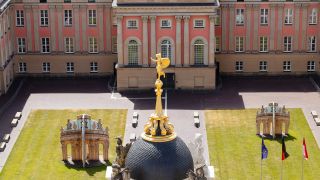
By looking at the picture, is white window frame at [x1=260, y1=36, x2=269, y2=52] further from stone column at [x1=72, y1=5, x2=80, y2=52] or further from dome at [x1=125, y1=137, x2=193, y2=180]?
dome at [x1=125, y1=137, x2=193, y2=180]

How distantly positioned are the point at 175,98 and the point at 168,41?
9.77m

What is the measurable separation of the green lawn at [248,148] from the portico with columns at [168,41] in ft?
43.0

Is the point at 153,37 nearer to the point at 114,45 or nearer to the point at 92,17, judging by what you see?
the point at 114,45

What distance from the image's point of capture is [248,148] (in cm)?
10344

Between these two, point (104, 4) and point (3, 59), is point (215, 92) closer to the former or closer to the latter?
point (104, 4)

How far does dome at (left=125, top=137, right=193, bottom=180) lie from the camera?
155 ft

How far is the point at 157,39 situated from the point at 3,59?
25.0 metres

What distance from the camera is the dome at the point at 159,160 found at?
47.2m


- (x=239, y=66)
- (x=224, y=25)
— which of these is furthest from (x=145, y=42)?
(x=239, y=66)

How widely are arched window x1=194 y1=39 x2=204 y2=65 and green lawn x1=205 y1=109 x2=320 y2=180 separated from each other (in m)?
13.6

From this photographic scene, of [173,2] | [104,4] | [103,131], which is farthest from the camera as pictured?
[104,4]

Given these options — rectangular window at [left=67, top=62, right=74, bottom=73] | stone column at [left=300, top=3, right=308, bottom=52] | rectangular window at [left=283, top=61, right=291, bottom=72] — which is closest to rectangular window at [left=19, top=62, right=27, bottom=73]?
rectangular window at [left=67, top=62, right=74, bottom=73]

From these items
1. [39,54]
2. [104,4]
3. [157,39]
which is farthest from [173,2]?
[39,54]

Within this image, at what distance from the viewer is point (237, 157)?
100000 mm
